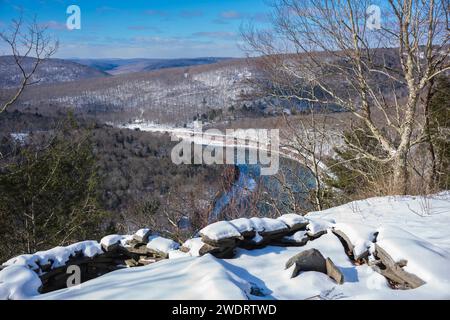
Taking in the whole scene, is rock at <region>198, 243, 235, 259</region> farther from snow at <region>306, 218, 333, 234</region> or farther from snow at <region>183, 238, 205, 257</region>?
snow at <region>306, 218, 333, 234</region>

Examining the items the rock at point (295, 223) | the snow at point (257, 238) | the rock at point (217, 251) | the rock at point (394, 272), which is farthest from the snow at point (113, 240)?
the rock at point (394, 272)

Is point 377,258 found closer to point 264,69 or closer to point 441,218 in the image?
point 441,218

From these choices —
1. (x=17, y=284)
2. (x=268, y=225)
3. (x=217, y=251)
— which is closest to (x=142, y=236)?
(x=217, y=251)

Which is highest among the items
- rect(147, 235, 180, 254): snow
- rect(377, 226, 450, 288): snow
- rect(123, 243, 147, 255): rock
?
rect(377, 226, 450, 288): snow

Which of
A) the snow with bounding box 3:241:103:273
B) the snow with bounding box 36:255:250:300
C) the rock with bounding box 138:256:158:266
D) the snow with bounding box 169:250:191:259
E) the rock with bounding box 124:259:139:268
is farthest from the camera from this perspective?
the rock with bounding box 124:259:139:268

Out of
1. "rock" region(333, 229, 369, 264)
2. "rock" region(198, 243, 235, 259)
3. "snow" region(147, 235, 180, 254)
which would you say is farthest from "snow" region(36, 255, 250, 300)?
"rock" region(333, 229, 369, 264)

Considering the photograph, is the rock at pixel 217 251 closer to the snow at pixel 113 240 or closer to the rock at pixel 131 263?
the rock at pixel 131 263
